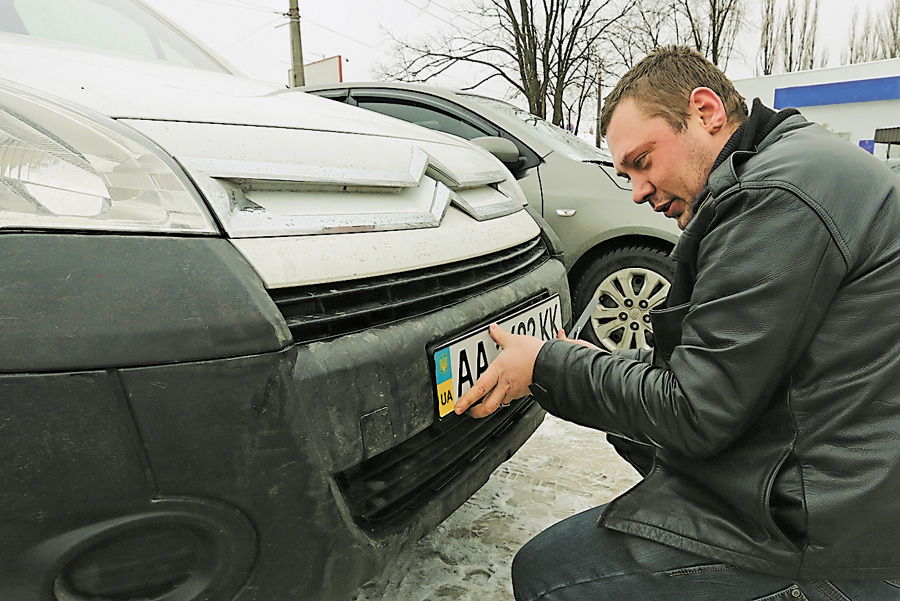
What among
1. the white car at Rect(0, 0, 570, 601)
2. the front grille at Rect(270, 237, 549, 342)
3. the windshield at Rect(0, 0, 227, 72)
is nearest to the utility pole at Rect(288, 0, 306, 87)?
the windshield at Rect(0, 0, 227, 72)

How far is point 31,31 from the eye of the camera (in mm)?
1966

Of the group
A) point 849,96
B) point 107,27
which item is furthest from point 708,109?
point 849,96

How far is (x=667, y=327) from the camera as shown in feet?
3.91

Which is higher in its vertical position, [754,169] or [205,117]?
Result: [205,117]

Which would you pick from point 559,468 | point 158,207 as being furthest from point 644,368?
point 559,468

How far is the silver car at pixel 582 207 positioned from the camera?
309 centimetres

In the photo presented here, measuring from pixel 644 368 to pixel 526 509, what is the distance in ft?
3.48

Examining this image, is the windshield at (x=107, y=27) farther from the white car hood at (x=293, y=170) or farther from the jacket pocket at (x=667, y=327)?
the jacket pocket at (x=667, y=327)

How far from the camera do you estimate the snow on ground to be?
1.65 m

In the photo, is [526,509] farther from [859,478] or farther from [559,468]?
[859,478]

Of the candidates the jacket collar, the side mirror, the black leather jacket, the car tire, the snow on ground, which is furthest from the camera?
the car tire

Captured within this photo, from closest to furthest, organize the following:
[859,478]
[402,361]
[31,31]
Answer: [859,478] → [402,361] → [31,31]

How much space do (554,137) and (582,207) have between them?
627mm

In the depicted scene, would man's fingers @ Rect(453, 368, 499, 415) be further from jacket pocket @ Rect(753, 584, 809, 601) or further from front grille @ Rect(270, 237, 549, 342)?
jacket pocket @ Rect(753, 584, 809, 601)
